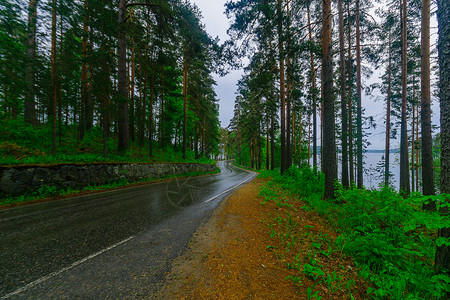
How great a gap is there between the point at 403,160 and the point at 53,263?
705 inches

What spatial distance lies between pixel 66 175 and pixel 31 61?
631 cm

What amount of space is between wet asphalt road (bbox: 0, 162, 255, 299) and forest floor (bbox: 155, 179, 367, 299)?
→ 13.8 inches

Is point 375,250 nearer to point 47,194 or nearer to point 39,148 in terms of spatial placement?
point 47,194

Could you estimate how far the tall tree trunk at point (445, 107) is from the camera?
7.97 ft

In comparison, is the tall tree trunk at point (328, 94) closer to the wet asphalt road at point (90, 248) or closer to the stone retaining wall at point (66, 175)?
the wet asphalt road at point (90, 248)

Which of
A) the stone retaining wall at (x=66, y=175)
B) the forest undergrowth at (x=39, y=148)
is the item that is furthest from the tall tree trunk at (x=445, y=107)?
the forest undergrowth at (x=39, y=148)

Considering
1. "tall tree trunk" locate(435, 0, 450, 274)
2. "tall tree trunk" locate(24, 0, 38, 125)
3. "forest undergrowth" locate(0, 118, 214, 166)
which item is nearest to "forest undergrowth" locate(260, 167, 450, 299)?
"tall tree trunk" locate(435, 0, 450, 274)

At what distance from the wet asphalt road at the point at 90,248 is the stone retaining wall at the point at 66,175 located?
165 centimetres

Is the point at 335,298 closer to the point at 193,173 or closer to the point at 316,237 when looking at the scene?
the point at 316,237

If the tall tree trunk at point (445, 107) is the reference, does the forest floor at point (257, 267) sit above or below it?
below

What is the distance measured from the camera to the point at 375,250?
2861 millimetres

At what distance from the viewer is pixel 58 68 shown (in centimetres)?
839

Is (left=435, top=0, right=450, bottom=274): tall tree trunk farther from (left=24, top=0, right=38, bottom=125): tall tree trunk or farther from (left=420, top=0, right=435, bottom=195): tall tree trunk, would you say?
(left=24, top=0, right=38, bottom=125): tall tree trunk

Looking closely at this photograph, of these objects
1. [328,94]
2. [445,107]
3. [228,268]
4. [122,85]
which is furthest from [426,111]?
[122,85]
